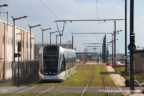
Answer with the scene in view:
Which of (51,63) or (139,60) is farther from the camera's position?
(139,60)

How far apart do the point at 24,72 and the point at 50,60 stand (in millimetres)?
4127

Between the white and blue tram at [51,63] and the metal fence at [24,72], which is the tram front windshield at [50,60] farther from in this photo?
the metal fence at [24,72]

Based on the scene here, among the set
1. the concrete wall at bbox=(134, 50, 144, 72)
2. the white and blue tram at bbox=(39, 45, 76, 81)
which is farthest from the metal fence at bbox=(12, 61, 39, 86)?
the concrete wall at bbox=(134, 50, 144, 72)

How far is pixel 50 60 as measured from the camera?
31953 millimetres

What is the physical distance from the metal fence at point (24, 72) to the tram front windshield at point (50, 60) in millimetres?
2729

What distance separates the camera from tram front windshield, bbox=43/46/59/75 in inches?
1254

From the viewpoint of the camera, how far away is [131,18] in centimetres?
2284

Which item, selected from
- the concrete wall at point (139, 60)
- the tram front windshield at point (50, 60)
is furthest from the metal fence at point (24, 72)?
the concrete wall at point (139, 60)

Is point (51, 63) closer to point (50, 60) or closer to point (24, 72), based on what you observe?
point (50, 60)

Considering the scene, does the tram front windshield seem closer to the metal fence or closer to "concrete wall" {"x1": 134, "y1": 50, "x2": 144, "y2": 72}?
the metal fence

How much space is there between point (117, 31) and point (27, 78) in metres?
37.6

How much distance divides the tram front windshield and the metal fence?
2729 mm

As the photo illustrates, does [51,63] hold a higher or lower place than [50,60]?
lower

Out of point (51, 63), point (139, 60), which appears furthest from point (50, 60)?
point (139, 60)
